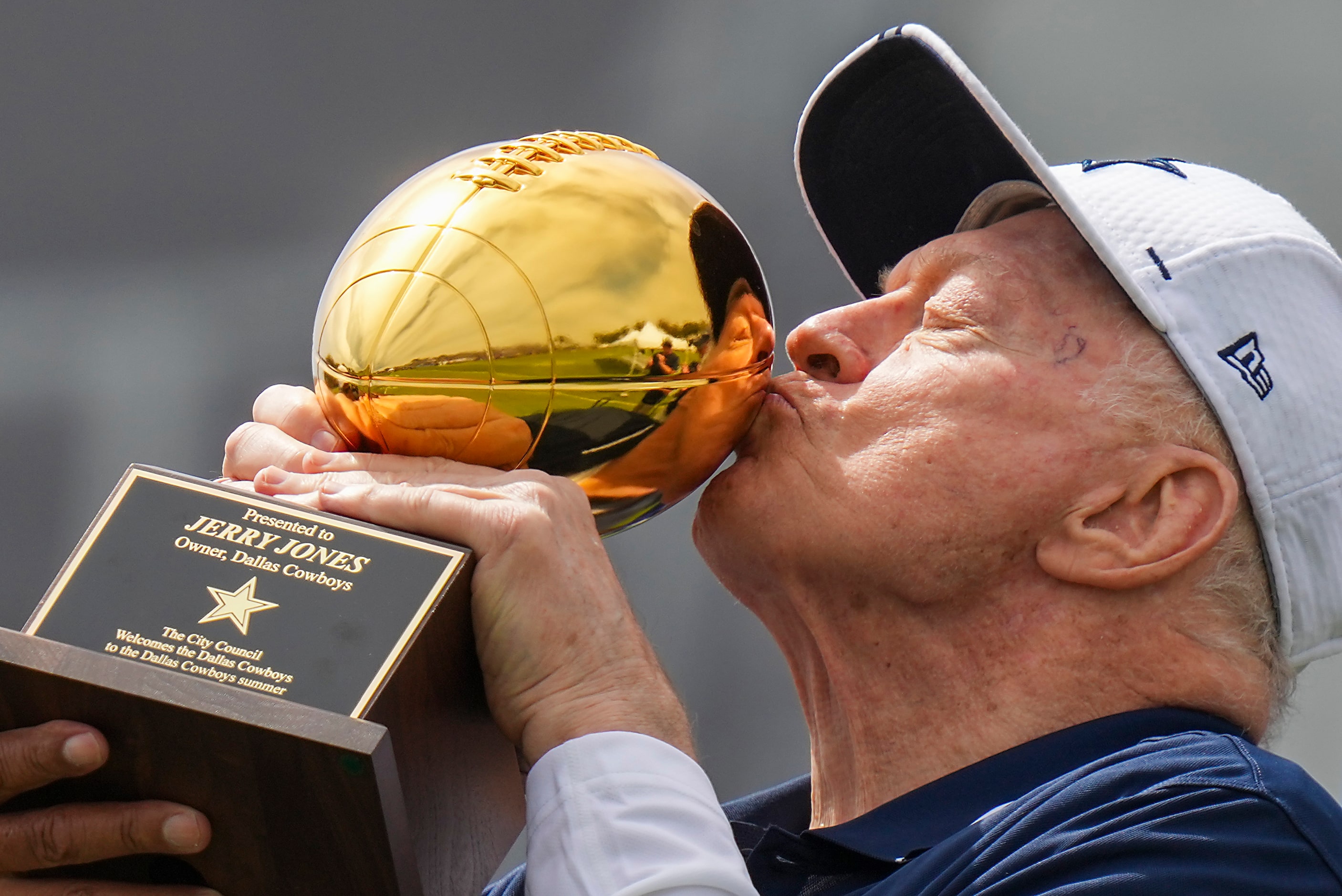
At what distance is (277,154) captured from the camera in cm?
289

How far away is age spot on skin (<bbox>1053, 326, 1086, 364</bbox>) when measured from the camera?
1333 millimetres

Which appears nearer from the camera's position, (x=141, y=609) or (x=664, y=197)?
(x=141, y=609)

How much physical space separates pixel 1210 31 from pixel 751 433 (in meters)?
1.89

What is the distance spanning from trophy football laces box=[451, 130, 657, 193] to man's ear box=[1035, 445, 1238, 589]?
1.94 feet

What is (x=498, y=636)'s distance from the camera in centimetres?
106

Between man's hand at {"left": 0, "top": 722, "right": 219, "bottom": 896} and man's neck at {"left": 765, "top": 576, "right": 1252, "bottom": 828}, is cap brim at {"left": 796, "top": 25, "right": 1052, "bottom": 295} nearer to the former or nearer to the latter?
man's neck at {"left": 765, "top": 576, "right": 1252, "bottom": 828}

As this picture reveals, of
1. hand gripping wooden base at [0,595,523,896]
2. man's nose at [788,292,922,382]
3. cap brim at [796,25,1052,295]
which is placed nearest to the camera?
hand gripping wooden base at [0,595,523,896]

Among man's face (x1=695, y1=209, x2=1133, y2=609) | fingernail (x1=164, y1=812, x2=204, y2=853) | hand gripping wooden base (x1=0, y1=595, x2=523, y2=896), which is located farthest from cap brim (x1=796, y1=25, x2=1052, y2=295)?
fingernail (x1=164, y1=812, x2=204, y2=853)

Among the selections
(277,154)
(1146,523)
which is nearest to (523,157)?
(1146,523)

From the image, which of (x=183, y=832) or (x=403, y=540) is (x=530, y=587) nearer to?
(x=403, y=540)

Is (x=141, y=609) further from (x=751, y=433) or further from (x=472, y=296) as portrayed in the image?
(x=751, y=433)

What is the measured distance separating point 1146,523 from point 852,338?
0.36 meters

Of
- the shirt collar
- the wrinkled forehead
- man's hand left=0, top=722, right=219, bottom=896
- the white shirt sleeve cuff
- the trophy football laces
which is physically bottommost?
the shirt collar

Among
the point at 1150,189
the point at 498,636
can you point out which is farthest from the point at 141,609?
the point at 1150,189
